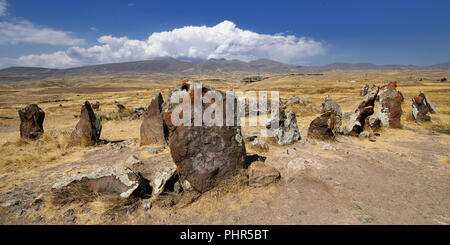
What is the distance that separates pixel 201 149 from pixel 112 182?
6.41ft

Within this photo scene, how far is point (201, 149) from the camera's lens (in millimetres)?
4465

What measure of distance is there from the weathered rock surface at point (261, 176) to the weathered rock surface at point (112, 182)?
2297 mm

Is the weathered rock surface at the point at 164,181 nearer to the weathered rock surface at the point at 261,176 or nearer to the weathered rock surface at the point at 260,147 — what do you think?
the weathered rock surface at the point at 261,176

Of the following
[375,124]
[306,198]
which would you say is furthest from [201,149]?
[375,124]

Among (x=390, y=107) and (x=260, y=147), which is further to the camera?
(x=390, y=107)

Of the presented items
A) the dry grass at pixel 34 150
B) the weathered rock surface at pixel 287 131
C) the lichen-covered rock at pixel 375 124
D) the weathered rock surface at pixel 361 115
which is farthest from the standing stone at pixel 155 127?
the lichen-covered rock at pixel 375 124

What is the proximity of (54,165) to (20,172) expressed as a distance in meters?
0.76

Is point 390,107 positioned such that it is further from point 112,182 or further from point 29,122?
point 29,122

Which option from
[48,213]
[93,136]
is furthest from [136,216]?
[93,136]

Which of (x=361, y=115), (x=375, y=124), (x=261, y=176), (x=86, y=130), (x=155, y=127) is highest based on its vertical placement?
(x=361, y=115)

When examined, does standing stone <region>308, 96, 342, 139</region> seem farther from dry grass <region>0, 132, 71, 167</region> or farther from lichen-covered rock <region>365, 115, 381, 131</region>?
dry grass <region>0, 132, 71, 167</region>

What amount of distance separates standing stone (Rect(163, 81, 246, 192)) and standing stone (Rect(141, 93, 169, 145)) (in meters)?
3.94

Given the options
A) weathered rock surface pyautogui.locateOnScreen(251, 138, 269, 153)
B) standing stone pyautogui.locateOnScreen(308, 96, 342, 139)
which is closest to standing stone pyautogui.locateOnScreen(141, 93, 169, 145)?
weathered rock surface pyautogui.locateOnScreen(251, 138, 269, 153)

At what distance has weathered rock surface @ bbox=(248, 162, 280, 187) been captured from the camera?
A: 4.63 m
